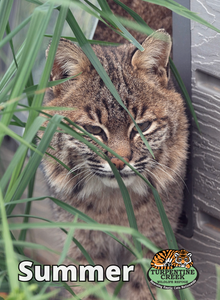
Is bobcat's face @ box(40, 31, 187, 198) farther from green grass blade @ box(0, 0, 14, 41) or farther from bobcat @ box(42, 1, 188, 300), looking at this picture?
green grass blade @ box(0, 0, 14, 41)

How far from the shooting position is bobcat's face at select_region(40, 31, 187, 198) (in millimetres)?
1292

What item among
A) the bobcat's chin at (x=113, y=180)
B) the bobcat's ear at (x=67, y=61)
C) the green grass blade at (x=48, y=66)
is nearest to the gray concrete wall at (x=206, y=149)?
the bobcat's chin at (x=113, y=180)

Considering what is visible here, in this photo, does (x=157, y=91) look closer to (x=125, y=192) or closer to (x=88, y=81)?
(x=88, y=81)

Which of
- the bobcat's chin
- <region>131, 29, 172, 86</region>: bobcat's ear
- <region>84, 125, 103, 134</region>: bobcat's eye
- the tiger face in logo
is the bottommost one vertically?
the tiger face in logo

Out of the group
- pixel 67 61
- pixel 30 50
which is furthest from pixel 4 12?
pixel 67 61

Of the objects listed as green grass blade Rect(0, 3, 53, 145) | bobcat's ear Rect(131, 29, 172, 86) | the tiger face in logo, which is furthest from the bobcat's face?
green grass blade Rect(0, 3, 53, 145)

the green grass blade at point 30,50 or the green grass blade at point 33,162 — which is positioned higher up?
the green grass blade at point 30,50

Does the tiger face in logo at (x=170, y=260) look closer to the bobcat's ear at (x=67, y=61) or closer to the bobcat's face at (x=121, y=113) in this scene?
the bobcat's face at (x=121, y=113)

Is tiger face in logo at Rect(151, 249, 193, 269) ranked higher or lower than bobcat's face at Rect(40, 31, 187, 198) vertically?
lower

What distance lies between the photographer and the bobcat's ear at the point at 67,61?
1.32m

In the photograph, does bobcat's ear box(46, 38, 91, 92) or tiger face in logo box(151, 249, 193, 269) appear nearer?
tiger face in logo box(151, 249, 193, 269)

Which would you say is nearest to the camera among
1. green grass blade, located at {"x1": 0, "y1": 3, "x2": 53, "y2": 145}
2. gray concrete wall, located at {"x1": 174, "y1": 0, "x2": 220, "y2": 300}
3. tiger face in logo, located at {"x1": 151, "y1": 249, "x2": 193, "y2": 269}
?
green grass blade, located at {"x1": 0, "y1": 3, "x2": 53, "y2": 145}

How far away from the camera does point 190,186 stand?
62.9 inches

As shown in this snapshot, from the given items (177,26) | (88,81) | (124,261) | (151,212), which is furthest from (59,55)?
(124,261)
